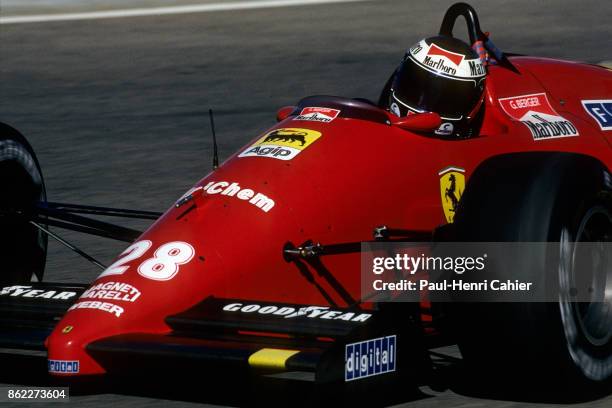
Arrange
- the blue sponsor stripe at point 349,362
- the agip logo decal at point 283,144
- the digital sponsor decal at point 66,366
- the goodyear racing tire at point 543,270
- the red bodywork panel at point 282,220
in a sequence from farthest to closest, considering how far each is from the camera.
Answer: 1. the agip logo decal at point 283,144
2. the red bodywork panel at point 282,220
3. the goodyear racing tire at point 543,270
4. the digital sponsor decal at point 66,366
5. the blue sponsor stripe at point 349,362

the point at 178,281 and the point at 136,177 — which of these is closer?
the point at 178,281

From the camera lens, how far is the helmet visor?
22.0ft

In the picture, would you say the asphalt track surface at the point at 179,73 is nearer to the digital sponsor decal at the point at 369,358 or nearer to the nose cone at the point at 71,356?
the nose cone at the point at 71,356

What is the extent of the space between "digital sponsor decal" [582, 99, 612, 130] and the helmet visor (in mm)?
824

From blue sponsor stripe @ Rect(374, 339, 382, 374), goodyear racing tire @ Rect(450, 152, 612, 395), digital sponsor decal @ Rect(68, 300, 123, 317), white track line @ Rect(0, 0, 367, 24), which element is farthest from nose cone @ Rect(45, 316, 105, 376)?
white track line @ Rect(0, 0, 367, 24)

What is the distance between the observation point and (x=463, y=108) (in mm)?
6758

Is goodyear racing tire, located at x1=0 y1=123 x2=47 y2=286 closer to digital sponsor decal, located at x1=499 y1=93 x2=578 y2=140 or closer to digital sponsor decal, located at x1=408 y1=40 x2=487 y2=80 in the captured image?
digital sponsor decal, located at x1=408 y1=40 x2=487 y2=80

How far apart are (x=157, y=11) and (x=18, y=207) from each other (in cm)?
1050

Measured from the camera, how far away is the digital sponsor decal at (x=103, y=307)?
18.2ft

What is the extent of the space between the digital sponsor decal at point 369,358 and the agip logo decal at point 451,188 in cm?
111

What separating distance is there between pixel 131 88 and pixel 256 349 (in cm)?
902

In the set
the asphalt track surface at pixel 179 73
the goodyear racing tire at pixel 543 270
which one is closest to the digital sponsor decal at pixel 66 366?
the goodyear racing tire at pixel 543 270

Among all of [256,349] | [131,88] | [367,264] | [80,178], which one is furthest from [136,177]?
[256,349]

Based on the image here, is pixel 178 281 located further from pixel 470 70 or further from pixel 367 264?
pixel 470 70
